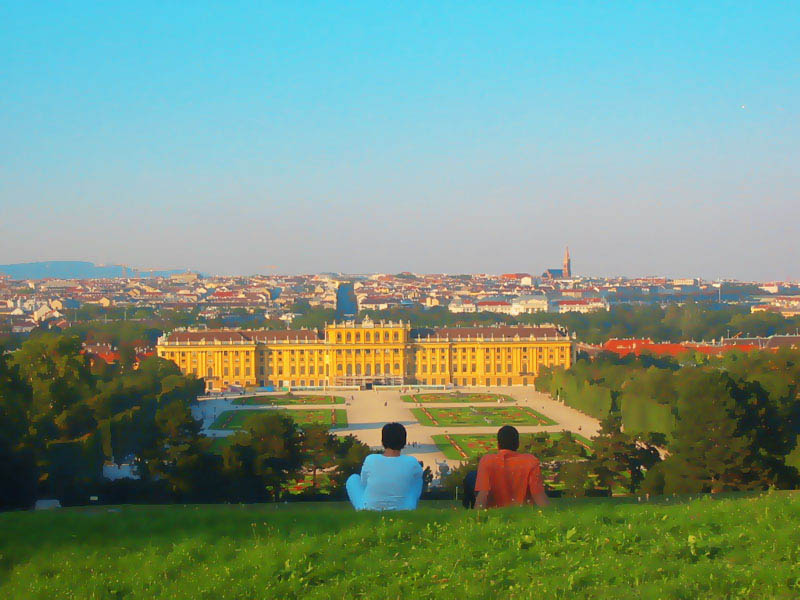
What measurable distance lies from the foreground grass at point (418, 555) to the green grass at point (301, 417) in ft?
108

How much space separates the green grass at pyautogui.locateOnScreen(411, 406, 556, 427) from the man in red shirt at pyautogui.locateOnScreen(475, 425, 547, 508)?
3360 centimetres

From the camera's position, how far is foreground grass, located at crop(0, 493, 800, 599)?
643cm

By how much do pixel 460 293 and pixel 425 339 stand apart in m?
98.4

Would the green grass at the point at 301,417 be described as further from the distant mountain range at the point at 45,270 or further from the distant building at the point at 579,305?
the distant mountain range at the point at 45,270

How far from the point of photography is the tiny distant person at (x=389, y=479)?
284 inches

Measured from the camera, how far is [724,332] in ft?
278

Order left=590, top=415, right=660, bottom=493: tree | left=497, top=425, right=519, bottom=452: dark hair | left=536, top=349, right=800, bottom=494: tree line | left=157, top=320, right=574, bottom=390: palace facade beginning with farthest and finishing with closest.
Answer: left=157, top=320, right=574, bottom=390: palace facade, left=590, top=415, right=660, bottom=493: tree, left=536, top=349, right=800, bottom=494: tree line, left=497, top=425, right=519, bottom=452: dark hair

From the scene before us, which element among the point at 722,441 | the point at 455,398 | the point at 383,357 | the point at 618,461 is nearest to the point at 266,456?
the point at 618,461

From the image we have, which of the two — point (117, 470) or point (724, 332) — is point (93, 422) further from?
point (724, 332)

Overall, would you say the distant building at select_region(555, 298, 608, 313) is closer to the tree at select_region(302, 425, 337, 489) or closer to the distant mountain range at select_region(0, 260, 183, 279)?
the distant mountain range at select_region(0, 260, 183, 279)

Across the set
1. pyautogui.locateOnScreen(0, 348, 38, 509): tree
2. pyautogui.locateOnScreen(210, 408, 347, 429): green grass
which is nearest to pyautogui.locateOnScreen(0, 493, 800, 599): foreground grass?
pyautogui.locateOnScreen(0, 348, 38, 509): tree

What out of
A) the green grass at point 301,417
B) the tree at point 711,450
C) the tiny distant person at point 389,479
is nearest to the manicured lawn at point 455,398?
the green grass at point 301,417

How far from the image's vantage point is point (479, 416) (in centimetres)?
4538

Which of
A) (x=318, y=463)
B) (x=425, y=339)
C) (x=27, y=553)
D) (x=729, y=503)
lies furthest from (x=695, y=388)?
(x=425, y=339)
